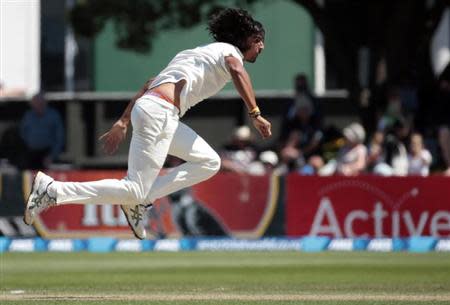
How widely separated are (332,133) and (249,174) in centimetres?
227

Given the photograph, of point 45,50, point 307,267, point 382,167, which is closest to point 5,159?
point 45,50

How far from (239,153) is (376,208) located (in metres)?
2.69

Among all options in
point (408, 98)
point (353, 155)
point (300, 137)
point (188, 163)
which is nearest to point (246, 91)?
point (188, 163)

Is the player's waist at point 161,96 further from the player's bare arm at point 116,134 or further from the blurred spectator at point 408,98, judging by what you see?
the blurred spectator at point 408,98

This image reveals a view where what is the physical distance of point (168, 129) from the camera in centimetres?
838

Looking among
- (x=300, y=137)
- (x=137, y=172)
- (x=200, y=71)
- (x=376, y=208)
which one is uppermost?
(x=200, y=71)

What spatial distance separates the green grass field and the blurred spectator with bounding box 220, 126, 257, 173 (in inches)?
96.6

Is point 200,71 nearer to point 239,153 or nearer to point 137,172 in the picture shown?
point 137,172

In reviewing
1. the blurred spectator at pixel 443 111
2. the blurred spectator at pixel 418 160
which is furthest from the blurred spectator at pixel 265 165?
the blurred spectator at pixel 443 111

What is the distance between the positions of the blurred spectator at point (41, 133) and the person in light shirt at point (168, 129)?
376 inches

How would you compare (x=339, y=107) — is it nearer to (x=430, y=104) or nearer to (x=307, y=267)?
(x=430, y=104)

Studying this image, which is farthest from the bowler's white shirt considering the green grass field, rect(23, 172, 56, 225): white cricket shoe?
the green grass field

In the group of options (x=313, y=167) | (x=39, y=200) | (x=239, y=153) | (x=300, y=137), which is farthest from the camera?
(x=300, y=137)

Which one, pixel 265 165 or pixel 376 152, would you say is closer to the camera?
pixel 376 152
